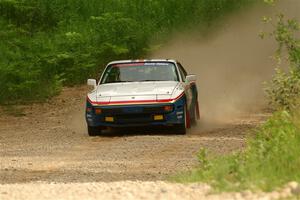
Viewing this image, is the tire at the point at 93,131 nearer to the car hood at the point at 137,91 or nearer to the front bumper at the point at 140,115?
the front bumper at the point at 140,115

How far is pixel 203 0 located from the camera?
107 ft

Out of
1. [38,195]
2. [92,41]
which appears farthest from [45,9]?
[38,195]

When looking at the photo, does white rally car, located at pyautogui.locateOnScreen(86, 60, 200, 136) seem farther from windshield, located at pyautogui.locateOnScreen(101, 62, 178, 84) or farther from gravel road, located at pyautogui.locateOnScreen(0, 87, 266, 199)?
gravel road, located at pyautogui.locateOnScreen(0, 87, 266, 199)

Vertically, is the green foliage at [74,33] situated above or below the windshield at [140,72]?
below

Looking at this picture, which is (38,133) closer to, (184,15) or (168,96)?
(168,96)

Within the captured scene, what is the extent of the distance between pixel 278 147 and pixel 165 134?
22.7 ft

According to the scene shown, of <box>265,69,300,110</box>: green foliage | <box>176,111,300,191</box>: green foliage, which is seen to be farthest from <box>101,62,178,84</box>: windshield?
<box>176,111,300,191</box>: green foliage

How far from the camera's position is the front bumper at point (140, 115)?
15945mm

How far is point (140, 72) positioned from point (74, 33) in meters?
9.80

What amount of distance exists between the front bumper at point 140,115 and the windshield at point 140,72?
134 centimetres

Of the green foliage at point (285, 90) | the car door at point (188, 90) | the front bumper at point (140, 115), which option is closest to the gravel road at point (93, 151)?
the front bumper at point (140, 115)

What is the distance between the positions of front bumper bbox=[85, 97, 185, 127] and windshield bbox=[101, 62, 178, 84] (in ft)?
4.40

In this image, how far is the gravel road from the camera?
10625 millimetres

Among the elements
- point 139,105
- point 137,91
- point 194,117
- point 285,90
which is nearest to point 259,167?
point 285,90
